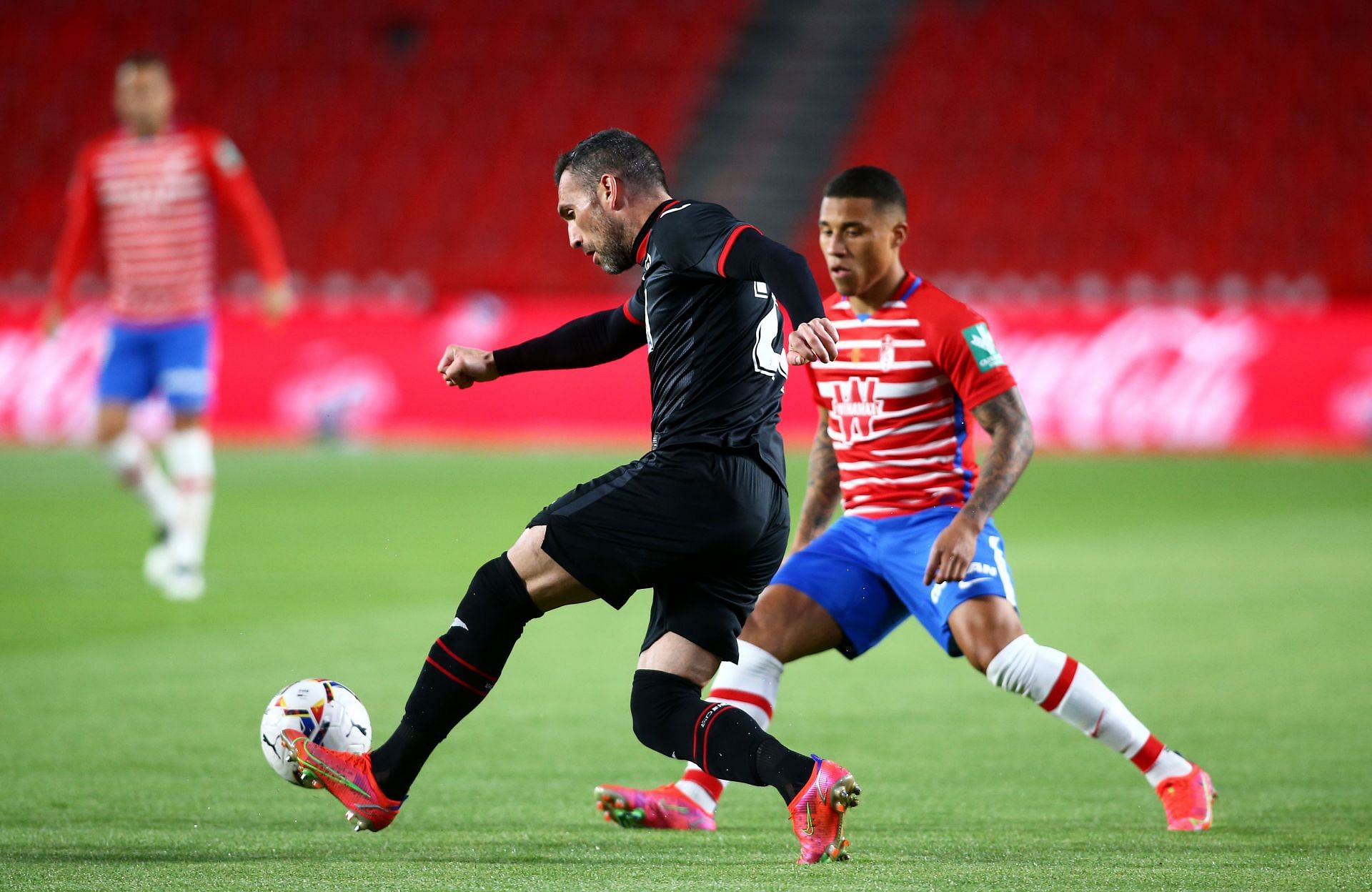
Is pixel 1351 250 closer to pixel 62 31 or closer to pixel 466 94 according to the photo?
pixel 466 94

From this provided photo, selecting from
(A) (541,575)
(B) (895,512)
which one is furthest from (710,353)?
(B) (895,512)

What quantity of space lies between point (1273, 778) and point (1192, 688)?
62.6 inches

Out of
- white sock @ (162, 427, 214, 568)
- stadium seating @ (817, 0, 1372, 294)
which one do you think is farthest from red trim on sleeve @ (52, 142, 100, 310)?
stadium seating @ (817, 0, 1372, 294)

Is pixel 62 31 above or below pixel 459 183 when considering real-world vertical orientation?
above

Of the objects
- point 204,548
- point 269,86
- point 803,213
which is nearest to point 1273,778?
point 204,548

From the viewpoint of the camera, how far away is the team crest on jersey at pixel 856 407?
15.8 ft

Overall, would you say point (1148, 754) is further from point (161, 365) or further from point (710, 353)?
point (161, 365)

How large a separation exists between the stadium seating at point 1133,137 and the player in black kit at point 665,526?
58.2ft

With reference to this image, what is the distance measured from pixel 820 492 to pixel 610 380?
13183 mm

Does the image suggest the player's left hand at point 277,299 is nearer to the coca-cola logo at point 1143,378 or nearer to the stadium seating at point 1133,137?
the coca-cola logo at point 1143,378

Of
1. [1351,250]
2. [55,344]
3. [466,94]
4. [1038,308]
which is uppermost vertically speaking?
[466,94]

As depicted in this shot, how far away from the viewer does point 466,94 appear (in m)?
25.9

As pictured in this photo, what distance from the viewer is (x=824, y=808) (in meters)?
3.76

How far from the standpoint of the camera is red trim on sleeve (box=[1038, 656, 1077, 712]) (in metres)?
4.52
